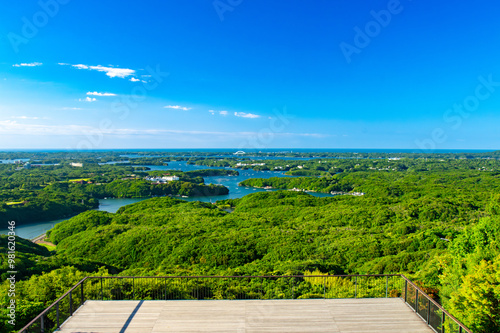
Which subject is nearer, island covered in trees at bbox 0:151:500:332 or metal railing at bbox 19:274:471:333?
metal railing at bbox 19:274:471:333

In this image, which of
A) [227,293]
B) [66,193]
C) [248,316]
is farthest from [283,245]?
[66,193]

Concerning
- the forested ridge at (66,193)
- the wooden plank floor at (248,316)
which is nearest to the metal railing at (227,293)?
the wooden plank floor at (248,316)

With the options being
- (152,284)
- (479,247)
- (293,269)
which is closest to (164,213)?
(293,269)

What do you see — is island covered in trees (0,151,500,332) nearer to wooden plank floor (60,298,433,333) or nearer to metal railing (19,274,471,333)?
metal railing (19,274,471,333)

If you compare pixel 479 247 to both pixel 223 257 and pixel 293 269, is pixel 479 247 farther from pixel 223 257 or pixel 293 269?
pixel 223 257

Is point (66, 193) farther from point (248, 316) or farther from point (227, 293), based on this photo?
point (248, 316)

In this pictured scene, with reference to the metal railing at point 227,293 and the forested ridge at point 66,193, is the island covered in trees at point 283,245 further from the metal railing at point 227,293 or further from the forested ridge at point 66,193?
the metal railing at point 227,293

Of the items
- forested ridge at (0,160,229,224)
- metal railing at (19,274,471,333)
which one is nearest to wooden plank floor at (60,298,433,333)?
metal railing at (19,274,471,333)
